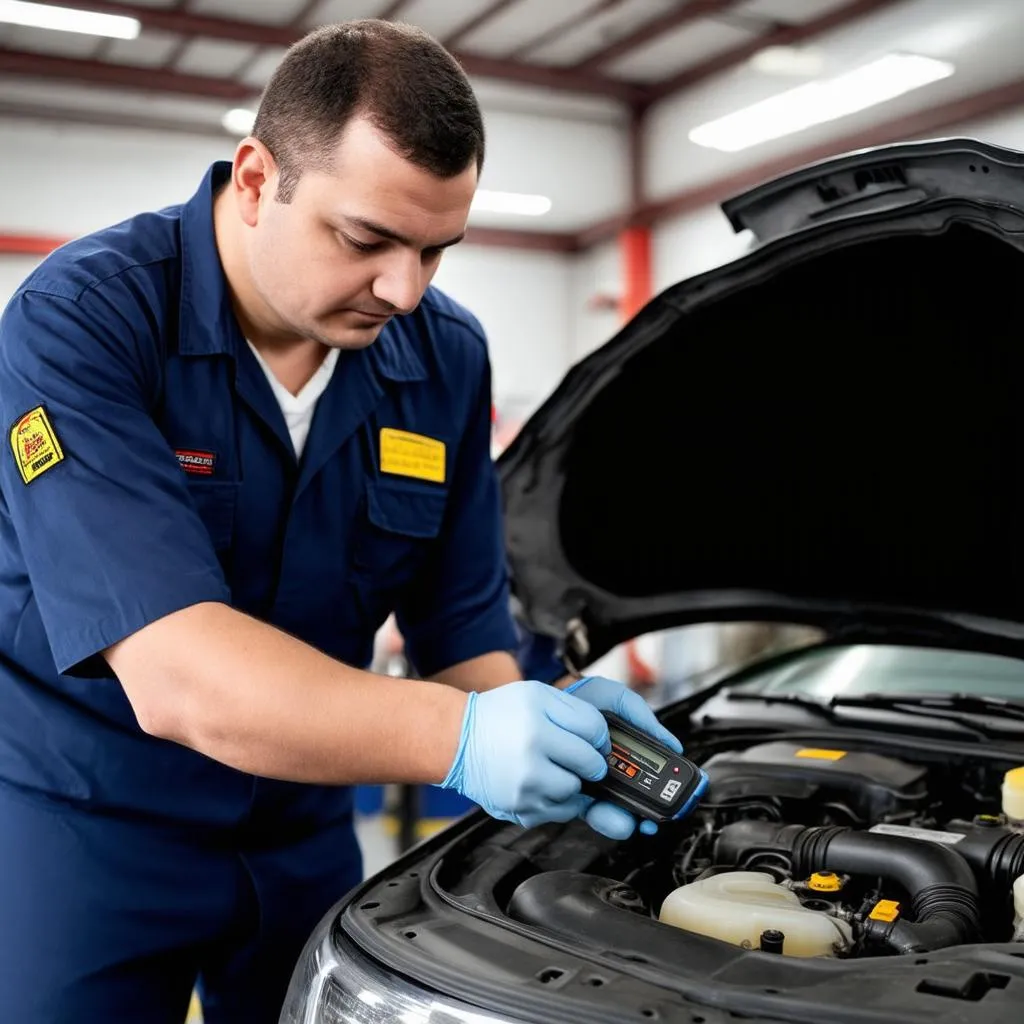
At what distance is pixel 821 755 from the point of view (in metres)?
1.72

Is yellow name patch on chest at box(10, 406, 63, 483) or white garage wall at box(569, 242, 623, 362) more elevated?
white garage wall at box(569, 242, 623, 362)

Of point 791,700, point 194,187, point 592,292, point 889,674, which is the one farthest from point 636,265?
point 791,700

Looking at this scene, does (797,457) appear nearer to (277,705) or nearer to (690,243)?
(277,705)

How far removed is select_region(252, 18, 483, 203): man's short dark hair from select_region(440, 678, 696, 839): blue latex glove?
599 millimetres

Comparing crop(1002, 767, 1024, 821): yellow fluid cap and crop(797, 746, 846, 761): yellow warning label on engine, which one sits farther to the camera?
crop(797, 746, 846, 761): yellow warning label on engine

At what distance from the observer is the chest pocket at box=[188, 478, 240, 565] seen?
1.49 meters

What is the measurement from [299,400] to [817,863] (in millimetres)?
883

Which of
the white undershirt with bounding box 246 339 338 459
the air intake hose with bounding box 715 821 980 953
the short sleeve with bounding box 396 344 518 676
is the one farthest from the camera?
the short sleeve with bounding box 396 344 518 676

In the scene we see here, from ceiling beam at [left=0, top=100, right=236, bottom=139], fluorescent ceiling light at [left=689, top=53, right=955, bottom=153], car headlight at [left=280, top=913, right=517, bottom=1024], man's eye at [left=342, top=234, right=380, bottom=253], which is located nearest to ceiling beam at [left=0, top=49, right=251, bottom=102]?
ceiling beam at [left=0, top=100, right=236, bottom=139]

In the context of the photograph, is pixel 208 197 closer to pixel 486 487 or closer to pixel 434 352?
pixel 434 352

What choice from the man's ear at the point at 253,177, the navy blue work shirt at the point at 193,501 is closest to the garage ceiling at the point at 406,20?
the navy blue work shirt at the point at 193,501

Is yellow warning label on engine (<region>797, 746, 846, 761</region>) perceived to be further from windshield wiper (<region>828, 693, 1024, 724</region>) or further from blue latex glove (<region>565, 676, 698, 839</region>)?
blue latex glove (<region>565, 676, 698, 839</region>)

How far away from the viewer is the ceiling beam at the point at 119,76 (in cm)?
737

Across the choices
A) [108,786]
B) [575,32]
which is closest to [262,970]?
[108,786]
